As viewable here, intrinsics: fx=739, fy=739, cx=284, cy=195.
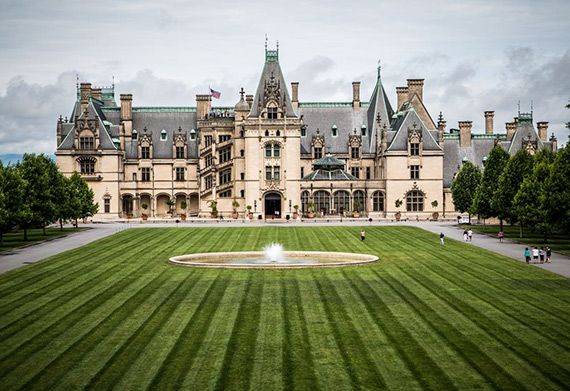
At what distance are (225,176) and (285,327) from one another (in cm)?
8215

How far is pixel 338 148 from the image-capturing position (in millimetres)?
115312

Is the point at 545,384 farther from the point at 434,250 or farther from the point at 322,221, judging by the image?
the point at 322,221

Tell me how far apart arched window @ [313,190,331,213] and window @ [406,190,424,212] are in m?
11.8

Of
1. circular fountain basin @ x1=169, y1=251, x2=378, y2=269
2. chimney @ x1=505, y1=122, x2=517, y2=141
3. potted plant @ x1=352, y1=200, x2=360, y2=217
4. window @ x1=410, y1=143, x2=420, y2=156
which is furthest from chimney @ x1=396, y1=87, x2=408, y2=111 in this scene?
circular fountain basin @ x1=169, y1=251, x2=378, y2=269

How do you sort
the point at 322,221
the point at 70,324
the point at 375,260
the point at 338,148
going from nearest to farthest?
the point at 70,324, the point at 375,260, the point at 322,221, the point at 338,148

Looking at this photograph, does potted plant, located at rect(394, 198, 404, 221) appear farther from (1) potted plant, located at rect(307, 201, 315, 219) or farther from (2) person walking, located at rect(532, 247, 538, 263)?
(2) person walking, located at rect(532, 247, 538, 263)

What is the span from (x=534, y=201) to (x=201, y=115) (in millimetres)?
64908

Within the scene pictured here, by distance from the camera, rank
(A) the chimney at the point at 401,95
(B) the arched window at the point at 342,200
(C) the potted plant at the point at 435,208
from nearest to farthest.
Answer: (C) the potted plant at the point at 435,208
(B) the arched window at the point at 342,200
(A) the chimney at the point at 401,95

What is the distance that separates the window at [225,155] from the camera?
111000mm

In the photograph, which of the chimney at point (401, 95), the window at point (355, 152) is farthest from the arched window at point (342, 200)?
the chimney at point (401, 95)

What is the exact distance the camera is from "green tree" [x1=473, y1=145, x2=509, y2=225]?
8019 centimetres

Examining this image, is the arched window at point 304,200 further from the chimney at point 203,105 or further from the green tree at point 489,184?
the green tree at point 489,184

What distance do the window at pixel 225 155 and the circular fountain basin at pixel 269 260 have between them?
56.5m

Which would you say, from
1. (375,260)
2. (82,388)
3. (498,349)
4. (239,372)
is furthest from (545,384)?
(375,260)
